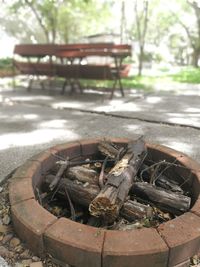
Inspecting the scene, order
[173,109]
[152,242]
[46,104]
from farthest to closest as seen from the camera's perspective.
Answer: [46,104], [173,109], [152,242]

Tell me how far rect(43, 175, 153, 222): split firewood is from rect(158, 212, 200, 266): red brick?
31 cm

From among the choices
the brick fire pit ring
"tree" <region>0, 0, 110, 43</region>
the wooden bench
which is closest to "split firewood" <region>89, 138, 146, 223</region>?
the brick fire pit ring

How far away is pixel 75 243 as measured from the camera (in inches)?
69.7

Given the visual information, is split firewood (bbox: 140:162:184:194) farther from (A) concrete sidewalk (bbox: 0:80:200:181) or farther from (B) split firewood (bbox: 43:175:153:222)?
(A) concrete sidewalk (bbox: 0:80:200:181)

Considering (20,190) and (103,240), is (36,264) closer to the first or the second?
(103,240)

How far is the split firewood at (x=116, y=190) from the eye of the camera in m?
2.04

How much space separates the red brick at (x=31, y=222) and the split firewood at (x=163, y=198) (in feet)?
2.59

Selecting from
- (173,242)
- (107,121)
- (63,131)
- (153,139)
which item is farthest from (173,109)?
(173,242)

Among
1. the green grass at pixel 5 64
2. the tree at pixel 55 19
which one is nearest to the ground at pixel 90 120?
the tree at pixel 55 19

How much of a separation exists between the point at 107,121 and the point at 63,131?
2.82 feet

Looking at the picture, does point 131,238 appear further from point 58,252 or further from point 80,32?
point 80,32

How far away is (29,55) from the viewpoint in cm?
819

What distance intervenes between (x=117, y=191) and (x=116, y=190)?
1 centimetres

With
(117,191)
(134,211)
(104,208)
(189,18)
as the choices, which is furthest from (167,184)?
(189,18)
